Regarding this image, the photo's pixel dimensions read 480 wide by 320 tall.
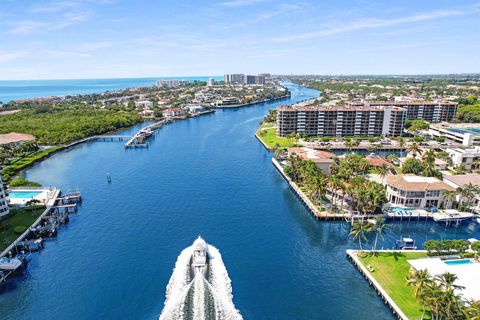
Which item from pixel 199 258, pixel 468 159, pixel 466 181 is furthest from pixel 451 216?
pixel 199 258

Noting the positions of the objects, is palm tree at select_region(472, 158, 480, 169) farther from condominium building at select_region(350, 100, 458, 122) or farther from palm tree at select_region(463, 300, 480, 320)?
palm tree at select_region(463, 300, 480, 320)

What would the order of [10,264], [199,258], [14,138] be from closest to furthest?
[199,258] → [10,264] → [14,138]

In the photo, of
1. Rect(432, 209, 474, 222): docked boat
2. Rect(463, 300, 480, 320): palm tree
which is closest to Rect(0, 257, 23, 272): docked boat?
Rect(463, 300, 480, 320): palm tree

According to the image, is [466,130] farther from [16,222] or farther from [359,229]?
[16,222]

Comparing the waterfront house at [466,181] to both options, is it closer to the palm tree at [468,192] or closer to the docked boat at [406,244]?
the palm tree at [468,192]

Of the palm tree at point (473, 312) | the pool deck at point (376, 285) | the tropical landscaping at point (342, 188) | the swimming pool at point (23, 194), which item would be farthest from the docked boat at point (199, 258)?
the swimming pool at point (23, 194)

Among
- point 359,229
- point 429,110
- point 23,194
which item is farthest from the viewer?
point 429,110
